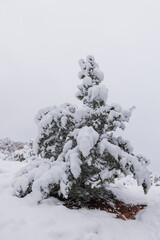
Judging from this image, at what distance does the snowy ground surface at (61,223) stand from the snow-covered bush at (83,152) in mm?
278

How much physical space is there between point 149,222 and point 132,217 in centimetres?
32

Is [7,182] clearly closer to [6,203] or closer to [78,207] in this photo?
[6,203]

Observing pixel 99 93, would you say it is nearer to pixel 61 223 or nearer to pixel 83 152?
pixel 83 152

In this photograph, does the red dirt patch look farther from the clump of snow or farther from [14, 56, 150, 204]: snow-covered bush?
the clump of snow

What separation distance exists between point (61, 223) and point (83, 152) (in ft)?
3.86

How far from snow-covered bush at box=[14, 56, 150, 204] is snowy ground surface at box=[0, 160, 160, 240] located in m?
0.28

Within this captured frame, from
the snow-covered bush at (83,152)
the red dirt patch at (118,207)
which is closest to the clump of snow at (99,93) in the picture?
the snow-covered bush at (83,152)

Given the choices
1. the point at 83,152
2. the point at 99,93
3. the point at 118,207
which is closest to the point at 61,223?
the point at 83,152

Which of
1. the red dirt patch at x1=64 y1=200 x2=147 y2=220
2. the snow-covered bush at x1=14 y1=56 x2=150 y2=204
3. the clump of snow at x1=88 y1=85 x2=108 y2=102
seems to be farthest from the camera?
the clump of snow at x1=88 y1=85 x2=108 y2=102

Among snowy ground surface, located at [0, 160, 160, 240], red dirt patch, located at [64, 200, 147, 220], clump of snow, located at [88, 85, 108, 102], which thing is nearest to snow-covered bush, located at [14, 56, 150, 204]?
clump of snow, located at [88, 85, 108, 102]

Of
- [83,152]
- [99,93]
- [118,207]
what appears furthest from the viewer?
[118,207]

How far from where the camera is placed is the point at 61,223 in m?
3.58

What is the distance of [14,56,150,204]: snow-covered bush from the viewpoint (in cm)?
400

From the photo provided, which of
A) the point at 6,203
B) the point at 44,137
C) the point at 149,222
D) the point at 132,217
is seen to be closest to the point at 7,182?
the point at 6,203
